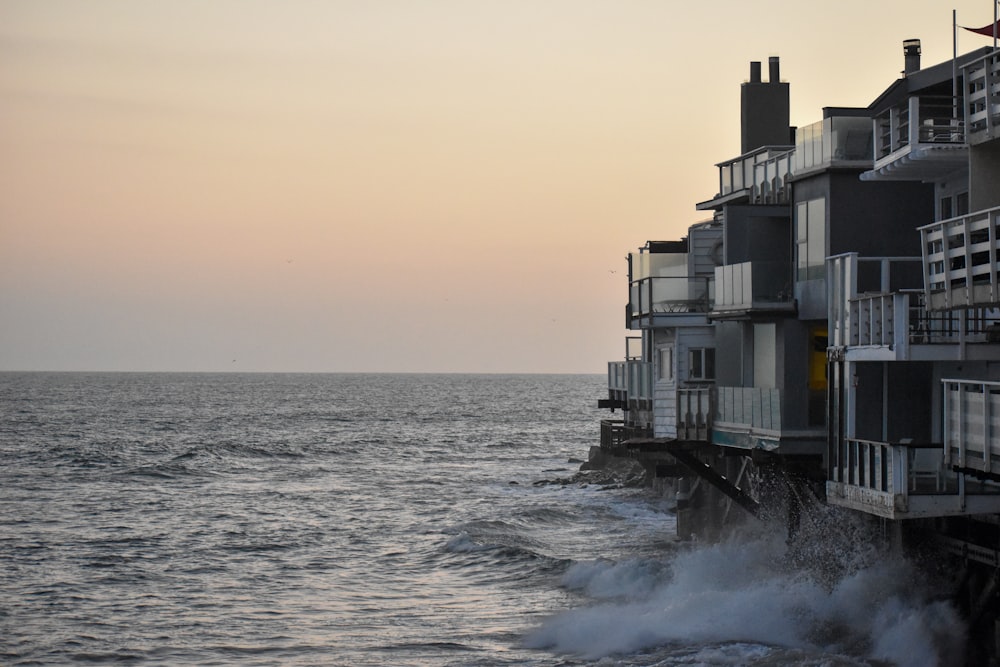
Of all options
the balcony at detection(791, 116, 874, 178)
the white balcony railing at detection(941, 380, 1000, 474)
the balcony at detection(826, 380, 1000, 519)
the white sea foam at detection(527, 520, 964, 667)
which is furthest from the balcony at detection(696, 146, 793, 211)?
the white balcony railing at detection(941, 380, 1000, 474)

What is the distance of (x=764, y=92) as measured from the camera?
36688 millimetres

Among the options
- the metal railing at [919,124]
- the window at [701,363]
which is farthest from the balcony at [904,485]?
the window at [701,363]

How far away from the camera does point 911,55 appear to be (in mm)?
31938

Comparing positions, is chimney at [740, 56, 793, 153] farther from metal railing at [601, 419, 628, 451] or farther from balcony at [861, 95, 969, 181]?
balcony at [861, 95, 969, 181]

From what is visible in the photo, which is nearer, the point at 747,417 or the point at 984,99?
A: the point at 984,99

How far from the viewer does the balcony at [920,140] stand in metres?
22.4

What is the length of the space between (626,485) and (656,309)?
26999 millimetres

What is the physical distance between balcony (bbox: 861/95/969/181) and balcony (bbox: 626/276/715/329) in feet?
29.6

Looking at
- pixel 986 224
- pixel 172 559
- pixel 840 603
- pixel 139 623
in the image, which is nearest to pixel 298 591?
pixel 139 623

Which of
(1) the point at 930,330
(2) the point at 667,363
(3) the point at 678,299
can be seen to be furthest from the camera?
(2) the point at 667,363

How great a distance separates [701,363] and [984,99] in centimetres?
1367

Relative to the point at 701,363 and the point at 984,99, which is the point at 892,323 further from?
the point at 701,363

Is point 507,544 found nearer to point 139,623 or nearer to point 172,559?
point 172,559

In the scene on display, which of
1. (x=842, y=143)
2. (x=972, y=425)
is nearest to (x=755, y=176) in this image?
(x=842, y=143)
